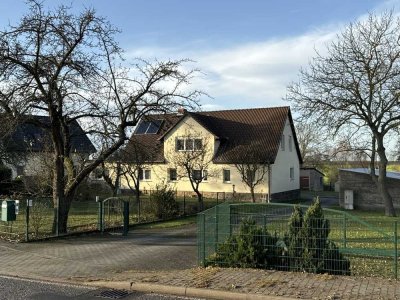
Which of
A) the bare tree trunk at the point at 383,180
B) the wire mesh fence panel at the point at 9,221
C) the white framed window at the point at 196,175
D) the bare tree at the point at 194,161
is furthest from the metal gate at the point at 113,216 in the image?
the bare tree trunk at the point at 383,180

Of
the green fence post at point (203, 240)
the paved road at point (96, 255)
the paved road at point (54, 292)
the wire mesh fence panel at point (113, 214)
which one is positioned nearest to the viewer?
the paved road at point (54, 292)

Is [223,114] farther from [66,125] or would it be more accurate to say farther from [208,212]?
[208,212]

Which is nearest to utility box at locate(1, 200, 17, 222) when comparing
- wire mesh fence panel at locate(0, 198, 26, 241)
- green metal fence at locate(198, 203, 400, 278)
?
wire mesh fence panel at locate(0, 198, 26, 241)

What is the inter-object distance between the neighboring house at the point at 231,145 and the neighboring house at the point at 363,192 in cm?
580

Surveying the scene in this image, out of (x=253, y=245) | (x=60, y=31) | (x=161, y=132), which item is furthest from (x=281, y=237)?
(x=161, y=132)

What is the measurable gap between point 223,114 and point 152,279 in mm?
36146

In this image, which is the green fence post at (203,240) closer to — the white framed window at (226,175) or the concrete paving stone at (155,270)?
the concrete paving stone at (155,270)

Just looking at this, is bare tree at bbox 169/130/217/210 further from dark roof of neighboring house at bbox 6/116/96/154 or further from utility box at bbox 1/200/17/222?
utility box at bbox 1/200/17/222

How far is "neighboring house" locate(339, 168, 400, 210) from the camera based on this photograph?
110 ft

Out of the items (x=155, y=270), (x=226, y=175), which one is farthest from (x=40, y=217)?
(x=226, y=175)

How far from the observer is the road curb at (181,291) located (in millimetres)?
7871

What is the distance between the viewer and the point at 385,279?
894 cm

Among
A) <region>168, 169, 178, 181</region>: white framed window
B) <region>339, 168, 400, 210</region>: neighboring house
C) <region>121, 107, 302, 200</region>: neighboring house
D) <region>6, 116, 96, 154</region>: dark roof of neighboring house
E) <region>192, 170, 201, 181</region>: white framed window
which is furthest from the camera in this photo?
<region>168, 169, 178, 181</region>: white framed window

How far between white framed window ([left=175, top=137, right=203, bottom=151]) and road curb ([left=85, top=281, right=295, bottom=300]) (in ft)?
76.8
